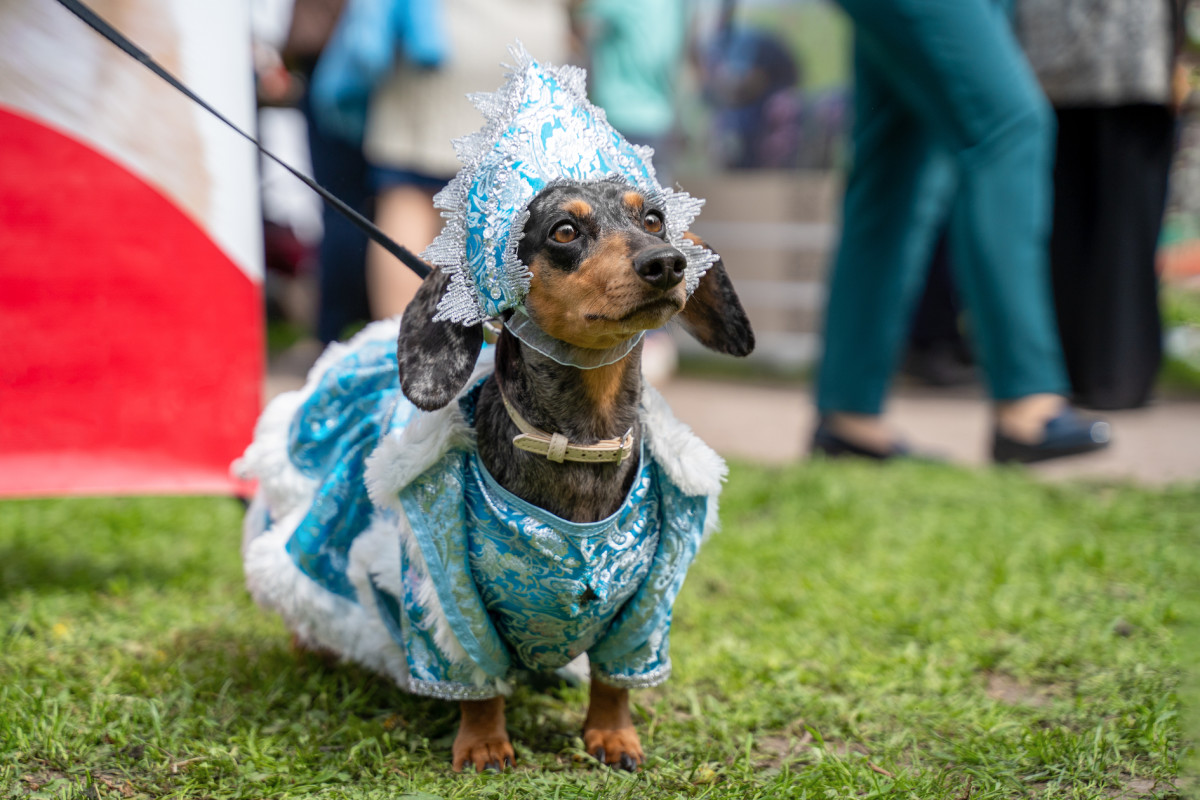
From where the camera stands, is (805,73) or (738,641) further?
(805,73)

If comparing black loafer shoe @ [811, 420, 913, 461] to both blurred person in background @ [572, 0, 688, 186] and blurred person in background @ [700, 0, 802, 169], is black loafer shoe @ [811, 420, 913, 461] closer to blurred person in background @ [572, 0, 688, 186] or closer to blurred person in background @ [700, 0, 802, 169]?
blurred person in background @ [572, 0, 688, 186]

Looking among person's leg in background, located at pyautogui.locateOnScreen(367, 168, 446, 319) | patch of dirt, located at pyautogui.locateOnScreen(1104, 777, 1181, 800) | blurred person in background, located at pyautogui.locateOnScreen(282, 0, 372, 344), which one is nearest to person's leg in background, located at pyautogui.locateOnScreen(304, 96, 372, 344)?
blurred person in background, located at pyautogui.locateOnScreen(282, 0, 372, 344)

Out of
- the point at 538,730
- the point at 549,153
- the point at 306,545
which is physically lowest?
the point at 538,730

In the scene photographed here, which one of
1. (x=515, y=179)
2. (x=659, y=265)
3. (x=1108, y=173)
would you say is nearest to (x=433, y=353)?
(x=515, y=179)

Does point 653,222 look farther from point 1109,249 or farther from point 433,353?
point 1109,249

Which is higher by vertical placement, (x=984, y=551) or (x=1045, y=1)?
(x=1045, y=1)

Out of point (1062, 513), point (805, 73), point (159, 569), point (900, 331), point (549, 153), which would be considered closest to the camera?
point (549, 153)

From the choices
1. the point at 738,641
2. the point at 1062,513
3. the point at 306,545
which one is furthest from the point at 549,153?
the point at 1062,513

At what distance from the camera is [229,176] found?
267cm

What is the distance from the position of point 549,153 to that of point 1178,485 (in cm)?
290

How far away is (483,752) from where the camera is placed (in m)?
1.84

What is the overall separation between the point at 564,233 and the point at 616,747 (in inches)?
35.2

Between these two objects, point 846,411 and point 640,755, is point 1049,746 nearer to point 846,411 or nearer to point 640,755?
point 640,755

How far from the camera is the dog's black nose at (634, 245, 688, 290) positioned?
5.21 feet
